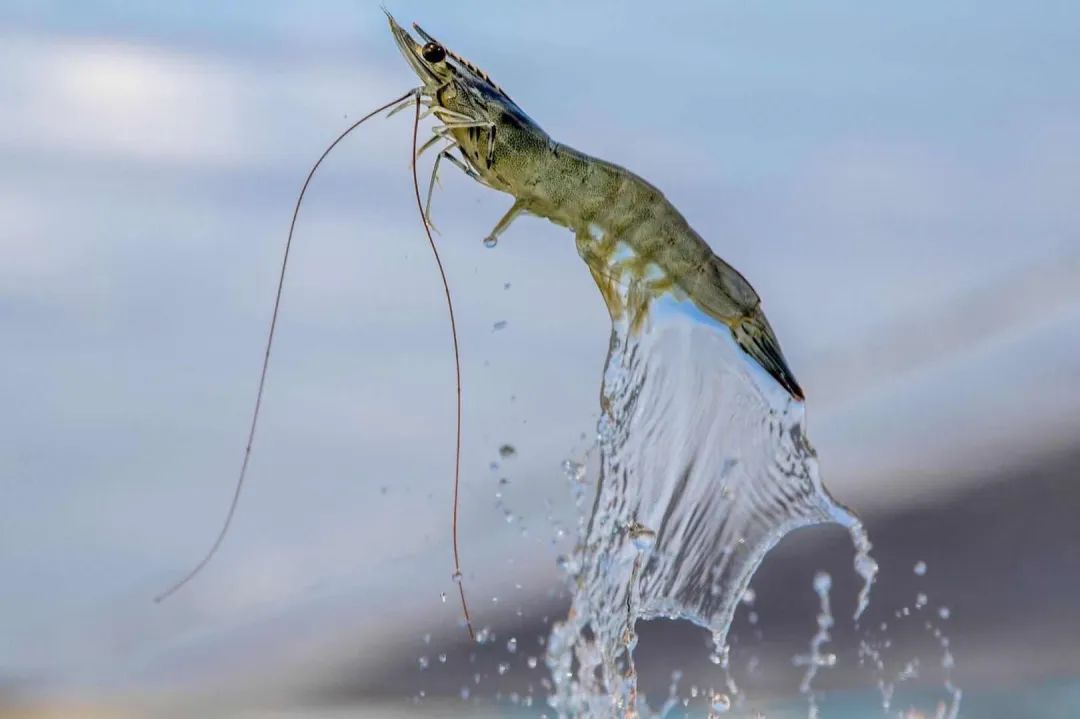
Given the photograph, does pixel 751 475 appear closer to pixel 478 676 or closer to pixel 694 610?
pixel 694 610

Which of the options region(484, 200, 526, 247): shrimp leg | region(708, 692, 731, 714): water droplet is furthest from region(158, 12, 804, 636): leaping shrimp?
region(708, 692, 731, 714): water droplet

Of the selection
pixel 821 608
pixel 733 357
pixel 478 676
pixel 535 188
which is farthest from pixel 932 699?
pixel 535 188

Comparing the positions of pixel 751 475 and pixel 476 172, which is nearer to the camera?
pixel 476 172

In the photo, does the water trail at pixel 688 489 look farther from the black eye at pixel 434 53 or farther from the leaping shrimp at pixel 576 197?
the black eye at pixel 434 53

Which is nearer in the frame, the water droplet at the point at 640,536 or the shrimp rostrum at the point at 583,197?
the shrimp rostrum at the point at 583,197

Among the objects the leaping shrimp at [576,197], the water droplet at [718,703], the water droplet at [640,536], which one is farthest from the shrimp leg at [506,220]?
the water droplet at [718,703]

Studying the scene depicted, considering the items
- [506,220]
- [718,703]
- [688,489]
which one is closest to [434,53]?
[506,220]

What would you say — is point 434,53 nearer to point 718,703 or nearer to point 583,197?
point 583,197
